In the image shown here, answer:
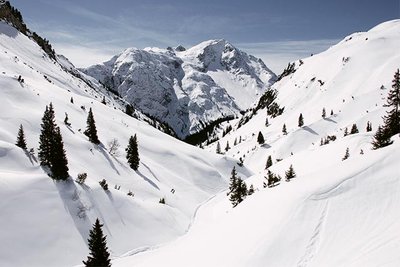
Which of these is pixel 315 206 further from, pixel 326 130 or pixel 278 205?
pixel 326 130

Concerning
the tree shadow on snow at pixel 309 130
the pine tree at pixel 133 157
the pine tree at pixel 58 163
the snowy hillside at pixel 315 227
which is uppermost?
the tree shadow on snow at pixel 309 130

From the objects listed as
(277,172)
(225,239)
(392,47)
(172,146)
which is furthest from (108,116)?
(392,47)

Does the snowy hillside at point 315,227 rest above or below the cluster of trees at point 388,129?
below

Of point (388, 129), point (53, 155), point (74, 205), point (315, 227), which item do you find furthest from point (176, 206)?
point (388, 129)

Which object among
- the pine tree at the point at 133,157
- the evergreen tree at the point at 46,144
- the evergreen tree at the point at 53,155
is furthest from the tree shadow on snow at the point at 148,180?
the evergreen tree at the point at 46,144

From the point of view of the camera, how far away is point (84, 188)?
40844 millimetres

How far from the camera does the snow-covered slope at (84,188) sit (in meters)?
33.1

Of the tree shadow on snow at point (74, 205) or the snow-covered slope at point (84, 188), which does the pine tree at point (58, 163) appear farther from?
the snow-covered slope at point (84, 188)

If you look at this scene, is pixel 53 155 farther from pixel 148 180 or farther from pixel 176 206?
pixel 176 206

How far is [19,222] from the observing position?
32781 millimetres

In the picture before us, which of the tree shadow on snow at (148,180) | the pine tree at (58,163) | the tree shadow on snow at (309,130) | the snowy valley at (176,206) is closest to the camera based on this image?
the snowy valley at (176,206)

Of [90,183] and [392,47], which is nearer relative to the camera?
[90,183]

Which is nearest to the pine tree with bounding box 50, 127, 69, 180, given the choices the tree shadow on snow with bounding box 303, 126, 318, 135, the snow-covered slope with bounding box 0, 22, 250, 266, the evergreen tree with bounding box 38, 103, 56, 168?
the evergreen tree with bounding box 38, 103, 56, 168

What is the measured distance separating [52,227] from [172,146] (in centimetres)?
4937
